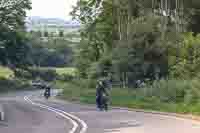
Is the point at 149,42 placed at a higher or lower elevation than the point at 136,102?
higher

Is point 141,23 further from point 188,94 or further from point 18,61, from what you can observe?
point 18,61

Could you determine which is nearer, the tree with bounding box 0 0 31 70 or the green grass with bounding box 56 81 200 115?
the green grass with bounding box 56 81 200 115

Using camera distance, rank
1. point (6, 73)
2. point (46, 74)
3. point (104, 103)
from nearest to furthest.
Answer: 1. point (104, 103)
2. point (6, 73)
3. point (46, 74)

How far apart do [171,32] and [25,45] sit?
4714cm

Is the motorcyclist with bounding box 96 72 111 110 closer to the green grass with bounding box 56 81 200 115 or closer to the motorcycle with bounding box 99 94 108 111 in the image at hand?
the motorcycle with bounding box 99 94 108 111

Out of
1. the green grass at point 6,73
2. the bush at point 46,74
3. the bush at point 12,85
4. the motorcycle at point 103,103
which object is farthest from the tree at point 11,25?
the motorcycle at point 103,103

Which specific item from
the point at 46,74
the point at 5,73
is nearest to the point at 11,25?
the point at 5,73

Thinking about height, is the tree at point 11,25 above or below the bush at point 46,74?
above

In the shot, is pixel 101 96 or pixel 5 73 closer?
pixel 101 96

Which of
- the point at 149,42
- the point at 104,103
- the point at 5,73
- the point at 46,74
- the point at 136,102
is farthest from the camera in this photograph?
the point at 46,74

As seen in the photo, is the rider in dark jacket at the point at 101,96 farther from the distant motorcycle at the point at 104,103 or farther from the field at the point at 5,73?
the field at the point at 5,73

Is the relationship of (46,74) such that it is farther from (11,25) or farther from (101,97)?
(101,97)

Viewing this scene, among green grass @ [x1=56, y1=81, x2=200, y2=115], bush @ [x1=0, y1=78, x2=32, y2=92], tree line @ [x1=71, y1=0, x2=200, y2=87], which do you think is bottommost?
bush @ [x1=0, y1=78, x2=32, y2=92]

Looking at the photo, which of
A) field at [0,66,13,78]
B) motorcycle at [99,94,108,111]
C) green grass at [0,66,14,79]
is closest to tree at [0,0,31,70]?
green grass at [0,66,14,79]
